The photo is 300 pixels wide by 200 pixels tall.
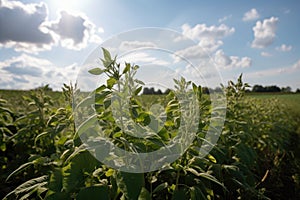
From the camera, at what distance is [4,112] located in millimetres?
3730

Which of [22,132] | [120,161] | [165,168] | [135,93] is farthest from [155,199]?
[22,132]

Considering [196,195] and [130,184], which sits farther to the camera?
[196,195]

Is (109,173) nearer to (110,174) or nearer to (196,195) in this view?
(110,174)

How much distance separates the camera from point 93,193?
1.61m

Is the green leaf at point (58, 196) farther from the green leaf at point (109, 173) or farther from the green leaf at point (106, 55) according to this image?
the green leaf at point (106, 55)

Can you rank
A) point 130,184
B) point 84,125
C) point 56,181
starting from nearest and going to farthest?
point 130,184
point 84,125
point 56,181

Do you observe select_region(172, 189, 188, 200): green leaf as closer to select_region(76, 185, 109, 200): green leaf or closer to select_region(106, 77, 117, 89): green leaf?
select_region(76, 185, 109, 200): green leaf

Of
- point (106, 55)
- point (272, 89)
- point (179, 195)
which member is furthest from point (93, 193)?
point (272, 89)

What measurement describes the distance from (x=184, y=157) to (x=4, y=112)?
8.77 ft

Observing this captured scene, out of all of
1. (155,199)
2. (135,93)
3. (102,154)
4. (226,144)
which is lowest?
(155,199)

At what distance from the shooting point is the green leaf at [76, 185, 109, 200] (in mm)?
1590

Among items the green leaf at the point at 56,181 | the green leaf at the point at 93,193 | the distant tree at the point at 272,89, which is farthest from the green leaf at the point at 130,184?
the distant tree at the point at 272,89

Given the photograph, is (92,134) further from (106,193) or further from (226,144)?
(226,144)

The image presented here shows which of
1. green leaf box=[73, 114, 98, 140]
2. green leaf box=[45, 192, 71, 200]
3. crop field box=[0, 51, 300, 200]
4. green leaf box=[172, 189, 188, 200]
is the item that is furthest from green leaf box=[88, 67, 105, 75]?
green leaf box=[172, 189, 188, 200]
